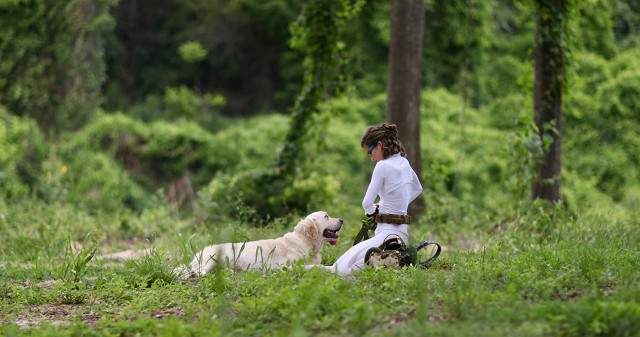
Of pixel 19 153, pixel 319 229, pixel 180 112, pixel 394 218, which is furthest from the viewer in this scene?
pixel 180 112

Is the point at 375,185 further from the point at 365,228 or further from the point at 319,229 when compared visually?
the point at 319,229

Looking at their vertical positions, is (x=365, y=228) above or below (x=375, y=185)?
below

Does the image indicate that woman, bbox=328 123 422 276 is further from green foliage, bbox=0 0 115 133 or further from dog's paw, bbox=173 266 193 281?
green foliage, bbox=0 0 115 133

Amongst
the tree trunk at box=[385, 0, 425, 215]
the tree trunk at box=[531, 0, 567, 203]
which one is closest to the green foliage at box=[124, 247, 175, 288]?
the tree trunk at box=[385, 0, 425, 215]

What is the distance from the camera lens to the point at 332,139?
19.8m

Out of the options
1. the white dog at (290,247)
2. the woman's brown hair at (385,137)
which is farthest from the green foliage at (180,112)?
the woman's brown hair at (385,137)

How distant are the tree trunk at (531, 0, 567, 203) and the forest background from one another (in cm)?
22

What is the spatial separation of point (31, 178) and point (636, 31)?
18.2m

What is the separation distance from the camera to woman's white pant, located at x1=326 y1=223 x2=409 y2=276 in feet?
24.6

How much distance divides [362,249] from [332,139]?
1226cm

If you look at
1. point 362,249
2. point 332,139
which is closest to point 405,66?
point 362,249

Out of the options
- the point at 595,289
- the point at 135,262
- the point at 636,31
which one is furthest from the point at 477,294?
the point at 636,31

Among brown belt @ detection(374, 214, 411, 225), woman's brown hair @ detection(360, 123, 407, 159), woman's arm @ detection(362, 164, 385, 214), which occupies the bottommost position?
brown belt @ detection(374, 214, 411, 225)

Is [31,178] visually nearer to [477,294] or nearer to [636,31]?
[477,294]
